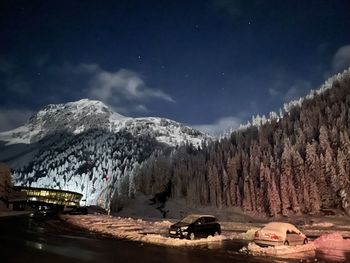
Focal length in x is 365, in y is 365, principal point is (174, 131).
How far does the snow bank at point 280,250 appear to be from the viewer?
21.5 meters

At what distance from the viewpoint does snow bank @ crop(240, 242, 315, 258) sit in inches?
848

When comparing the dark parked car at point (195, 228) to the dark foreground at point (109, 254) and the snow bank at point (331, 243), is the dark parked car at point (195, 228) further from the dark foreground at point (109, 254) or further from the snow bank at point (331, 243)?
the snow bank at point (331, 243)

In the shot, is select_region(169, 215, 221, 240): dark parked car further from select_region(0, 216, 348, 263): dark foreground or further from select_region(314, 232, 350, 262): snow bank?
select_region(314, 232, 350, 262): snow bank

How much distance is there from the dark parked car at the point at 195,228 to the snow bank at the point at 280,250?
638 cm

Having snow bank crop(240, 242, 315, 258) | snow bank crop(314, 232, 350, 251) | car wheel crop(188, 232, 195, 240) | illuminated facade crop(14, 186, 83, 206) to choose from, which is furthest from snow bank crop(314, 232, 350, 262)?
illuminated facade crop(14, 186, 83, 206)

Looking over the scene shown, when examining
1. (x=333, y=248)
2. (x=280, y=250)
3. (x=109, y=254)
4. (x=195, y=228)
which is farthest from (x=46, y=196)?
(x=280, y=250)

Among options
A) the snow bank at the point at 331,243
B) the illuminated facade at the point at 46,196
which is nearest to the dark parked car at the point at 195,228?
the snow bank at the point at 331,243

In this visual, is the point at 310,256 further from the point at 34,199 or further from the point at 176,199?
the point at 34,199

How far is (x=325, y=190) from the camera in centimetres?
10525

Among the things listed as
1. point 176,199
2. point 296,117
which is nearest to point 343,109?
point 296,117

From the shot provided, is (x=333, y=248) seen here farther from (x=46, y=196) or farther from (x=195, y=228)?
(x=46, y=196)

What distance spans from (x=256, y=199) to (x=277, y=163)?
1490 centimetres

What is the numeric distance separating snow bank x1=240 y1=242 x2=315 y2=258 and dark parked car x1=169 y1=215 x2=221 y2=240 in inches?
251

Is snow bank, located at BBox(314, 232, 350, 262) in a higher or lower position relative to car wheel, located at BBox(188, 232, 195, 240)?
lower
